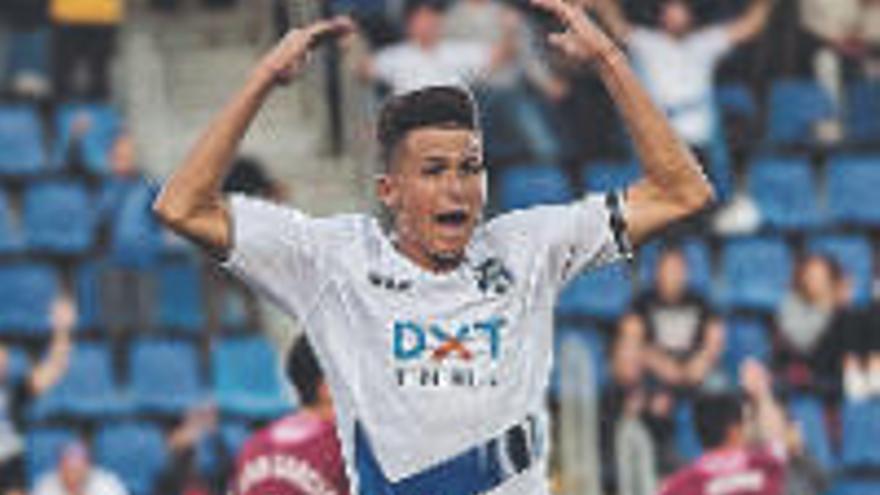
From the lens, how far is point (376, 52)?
50.5 feet

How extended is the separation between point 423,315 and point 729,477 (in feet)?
12.2

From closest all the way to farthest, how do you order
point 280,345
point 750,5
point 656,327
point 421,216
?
point 421,216 < point 656,327 < point 280,345 < point 750,5

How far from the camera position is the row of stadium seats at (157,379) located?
50.2 feet

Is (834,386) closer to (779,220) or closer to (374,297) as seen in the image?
(779,220)

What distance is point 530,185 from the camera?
1577cm

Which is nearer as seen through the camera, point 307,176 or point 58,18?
point 307,176

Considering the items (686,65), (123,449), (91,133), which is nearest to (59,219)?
(91,133)

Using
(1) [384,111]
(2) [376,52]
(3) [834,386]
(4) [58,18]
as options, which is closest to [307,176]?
(2) [376,52]

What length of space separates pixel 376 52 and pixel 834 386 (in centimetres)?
333

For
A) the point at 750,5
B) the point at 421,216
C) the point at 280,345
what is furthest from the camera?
the point at 750,5

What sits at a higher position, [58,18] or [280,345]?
[58,18]

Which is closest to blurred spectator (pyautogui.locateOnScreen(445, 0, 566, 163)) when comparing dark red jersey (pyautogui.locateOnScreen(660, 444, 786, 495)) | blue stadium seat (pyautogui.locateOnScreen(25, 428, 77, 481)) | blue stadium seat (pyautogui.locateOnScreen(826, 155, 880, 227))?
blue stadium seat (pyautogui.locateOnScreen(826, 155, 880, 227))

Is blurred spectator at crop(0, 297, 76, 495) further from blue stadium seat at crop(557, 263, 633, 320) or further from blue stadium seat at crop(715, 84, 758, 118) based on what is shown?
blue stadium seat at crop(715, 84, 758, 118)

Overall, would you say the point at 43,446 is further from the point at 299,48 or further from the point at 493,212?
the point at 299,48
